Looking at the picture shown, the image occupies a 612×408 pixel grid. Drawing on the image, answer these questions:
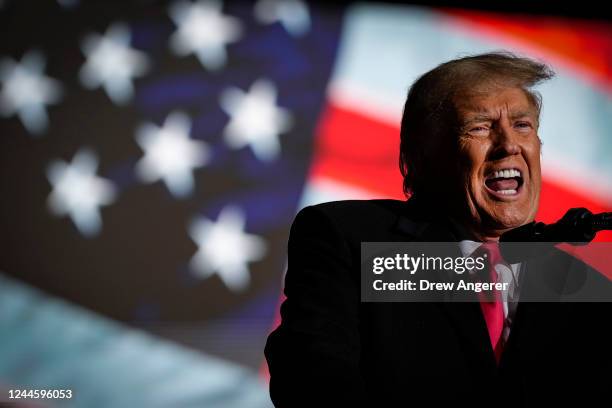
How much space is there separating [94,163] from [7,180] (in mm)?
336

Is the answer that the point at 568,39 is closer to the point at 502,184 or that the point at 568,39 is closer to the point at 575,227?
the point at 502,184

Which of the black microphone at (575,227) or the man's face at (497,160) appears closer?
the black microphone at (575,227)

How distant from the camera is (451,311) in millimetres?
1061

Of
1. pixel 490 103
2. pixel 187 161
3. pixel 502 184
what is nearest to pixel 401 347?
pixel 502 184

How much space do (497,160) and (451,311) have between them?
41cm

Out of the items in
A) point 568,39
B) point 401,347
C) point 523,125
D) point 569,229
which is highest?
point 568,39

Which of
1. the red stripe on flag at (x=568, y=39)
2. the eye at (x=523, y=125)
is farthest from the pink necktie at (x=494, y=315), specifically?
the red stripe on flag at (x=568, y=39)

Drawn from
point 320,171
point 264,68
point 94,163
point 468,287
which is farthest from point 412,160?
point 94,163

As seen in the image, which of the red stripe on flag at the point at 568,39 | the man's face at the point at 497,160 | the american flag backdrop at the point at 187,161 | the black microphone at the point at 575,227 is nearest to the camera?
the black microphone at the point at 575,227

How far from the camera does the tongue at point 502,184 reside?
133 cm

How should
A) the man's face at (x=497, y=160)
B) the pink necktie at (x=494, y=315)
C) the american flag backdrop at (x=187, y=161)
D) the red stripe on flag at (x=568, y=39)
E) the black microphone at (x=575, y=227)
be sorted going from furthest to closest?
the red stripe on flag at (x=568, y=39)
the american flag backdrop at (x=187, y=161)
the man's face at (x=497, y=160)
the pink necktie at (x=494, y=315)
the black microphone at (x=575, y=227)

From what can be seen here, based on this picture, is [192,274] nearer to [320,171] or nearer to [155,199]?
[155,199]

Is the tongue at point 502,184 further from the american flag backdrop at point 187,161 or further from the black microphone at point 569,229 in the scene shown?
the american flag backdrop at point 187,161

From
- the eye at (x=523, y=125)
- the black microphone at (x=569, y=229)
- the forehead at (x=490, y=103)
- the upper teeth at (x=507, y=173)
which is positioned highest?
the forehead at (x=490, y=103)
